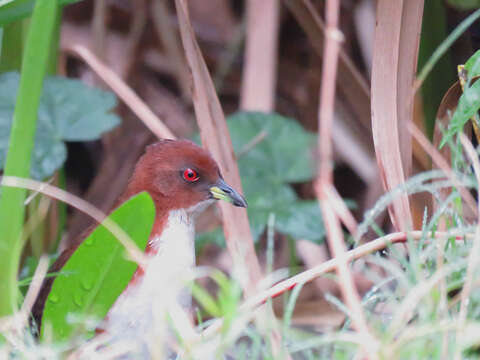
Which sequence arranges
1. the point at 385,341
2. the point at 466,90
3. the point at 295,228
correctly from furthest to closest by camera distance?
the point at 295,228 < the point at 466,90 < the point at 385,341

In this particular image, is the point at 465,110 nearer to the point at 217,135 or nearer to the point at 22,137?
the point at 217,135

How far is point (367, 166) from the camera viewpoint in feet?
11.9

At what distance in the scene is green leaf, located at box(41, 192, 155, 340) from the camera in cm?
184

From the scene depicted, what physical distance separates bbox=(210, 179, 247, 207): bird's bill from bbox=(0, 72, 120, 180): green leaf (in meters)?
0.62

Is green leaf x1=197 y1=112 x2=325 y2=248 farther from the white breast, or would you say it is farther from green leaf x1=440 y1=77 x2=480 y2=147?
green leaf x1=440 y1=77 x2=480 y2=147

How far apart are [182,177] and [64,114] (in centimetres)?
74

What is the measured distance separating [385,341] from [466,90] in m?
0.64

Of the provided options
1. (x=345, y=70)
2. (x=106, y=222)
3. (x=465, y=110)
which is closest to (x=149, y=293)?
(x=106, y=222)

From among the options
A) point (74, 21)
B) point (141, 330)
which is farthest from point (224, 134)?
point (74, 21)

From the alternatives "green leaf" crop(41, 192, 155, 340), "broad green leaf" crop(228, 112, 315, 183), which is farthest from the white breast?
"broad green leaf" crop(228, 112, 315, 183)

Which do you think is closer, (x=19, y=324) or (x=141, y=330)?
(x=19, y=324)

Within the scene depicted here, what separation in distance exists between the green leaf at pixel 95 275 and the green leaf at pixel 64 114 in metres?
0.88

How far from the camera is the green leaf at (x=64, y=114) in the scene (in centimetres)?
272

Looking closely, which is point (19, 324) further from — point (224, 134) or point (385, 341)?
point (224, 134)
